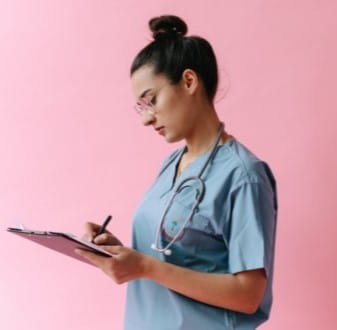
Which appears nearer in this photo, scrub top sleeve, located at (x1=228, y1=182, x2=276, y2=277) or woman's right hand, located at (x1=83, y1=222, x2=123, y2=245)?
scrub top sleeve, located at (x1=228, y1=182, x2=276, y2=277)

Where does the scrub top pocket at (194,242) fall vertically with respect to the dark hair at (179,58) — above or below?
below

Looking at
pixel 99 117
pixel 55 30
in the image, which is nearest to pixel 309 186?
pixel 99 117

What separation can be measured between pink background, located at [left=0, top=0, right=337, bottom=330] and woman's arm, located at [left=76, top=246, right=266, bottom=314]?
0.39 meters

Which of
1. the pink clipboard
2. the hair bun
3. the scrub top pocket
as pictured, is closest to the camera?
the pink clipboard

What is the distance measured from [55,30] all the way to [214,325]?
3.07 ft

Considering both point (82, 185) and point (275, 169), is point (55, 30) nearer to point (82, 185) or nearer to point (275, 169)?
point (82, 185)

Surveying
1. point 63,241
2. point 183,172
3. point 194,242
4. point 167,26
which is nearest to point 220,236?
point 194,242

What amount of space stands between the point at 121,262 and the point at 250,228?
0.21m

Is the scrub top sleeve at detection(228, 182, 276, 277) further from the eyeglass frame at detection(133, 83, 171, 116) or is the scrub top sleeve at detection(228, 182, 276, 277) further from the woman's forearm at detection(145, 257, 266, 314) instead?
the eyeglass frame at detection(133, 83, 171, 116)

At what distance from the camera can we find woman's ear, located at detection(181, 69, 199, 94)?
1.02 metres

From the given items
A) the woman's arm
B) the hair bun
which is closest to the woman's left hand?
the woman's arm

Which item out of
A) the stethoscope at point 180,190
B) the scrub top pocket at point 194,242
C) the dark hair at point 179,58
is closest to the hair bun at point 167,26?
the dark hair at point 179,58

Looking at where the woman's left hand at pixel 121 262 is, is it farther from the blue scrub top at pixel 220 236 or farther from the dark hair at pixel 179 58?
the dark hair at pixel 179 58

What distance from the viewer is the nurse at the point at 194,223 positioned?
93cm
